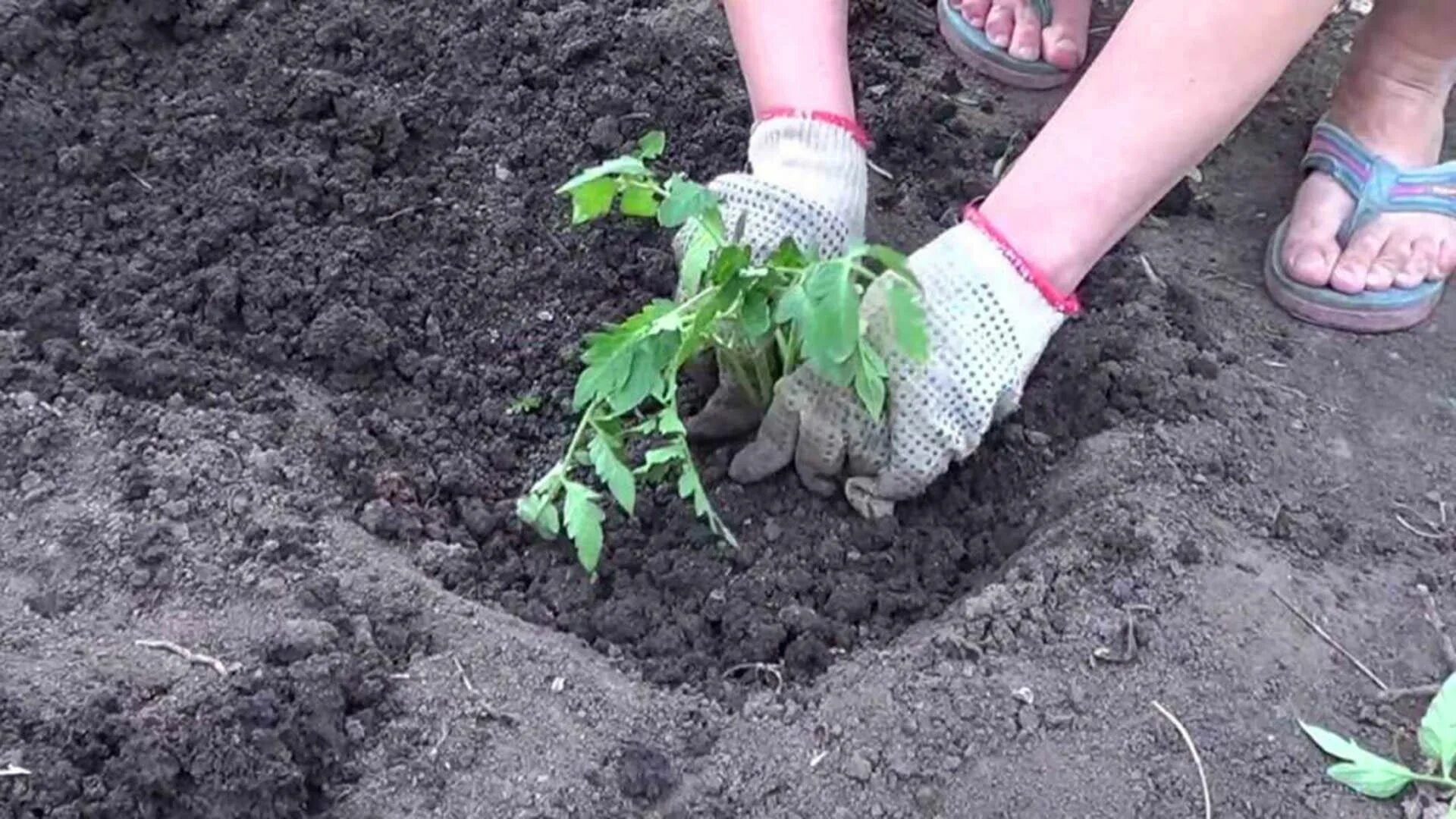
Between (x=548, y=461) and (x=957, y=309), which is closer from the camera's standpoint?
(x=957, y=309)

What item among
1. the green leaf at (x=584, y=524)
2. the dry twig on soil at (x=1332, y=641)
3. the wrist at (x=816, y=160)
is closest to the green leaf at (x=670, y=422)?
the green leaf at (x=584, y=524)

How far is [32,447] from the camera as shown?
193cm

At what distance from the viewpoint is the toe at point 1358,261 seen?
229 centimetres

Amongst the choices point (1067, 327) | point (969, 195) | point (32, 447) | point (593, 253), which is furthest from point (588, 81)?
point (32, 447)

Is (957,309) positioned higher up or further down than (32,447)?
higher up

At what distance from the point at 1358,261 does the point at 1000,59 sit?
2.07ft

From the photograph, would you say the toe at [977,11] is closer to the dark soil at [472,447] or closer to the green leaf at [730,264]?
the dark soil at [472,447]

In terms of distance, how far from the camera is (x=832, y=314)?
1574 millimetres

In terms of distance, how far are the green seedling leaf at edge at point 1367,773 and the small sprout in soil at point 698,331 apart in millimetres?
550

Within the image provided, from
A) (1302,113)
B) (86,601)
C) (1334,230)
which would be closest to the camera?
(86,601)

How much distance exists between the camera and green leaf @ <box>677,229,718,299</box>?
1.79 m

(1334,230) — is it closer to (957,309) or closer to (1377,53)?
(1377,53)

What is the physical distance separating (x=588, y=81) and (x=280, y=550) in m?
0.96

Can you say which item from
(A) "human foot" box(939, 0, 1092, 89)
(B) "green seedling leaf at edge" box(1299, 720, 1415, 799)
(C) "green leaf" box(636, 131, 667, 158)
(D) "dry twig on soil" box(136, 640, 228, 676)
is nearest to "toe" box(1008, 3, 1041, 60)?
(A) "human foot" box(939, 0, 1092, 89)
